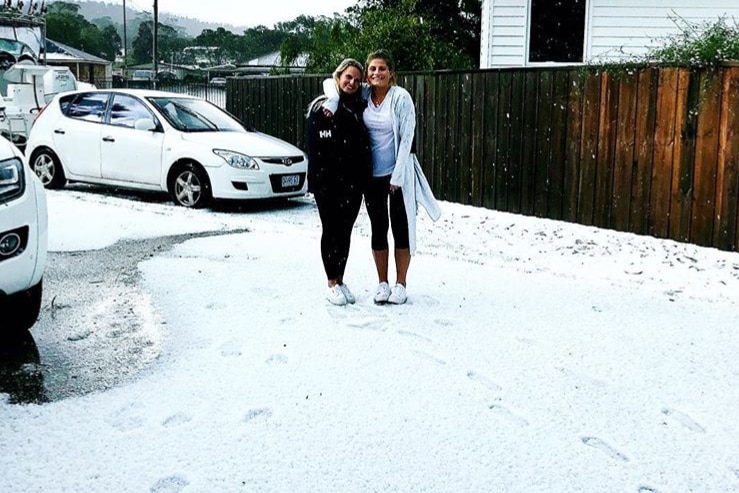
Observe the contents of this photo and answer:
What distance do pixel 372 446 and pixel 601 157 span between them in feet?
21.2

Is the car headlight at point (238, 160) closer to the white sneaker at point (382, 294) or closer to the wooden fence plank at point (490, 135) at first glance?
the wooden fence plank at point (490, 135)

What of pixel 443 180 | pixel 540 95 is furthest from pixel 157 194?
pixel 540 95

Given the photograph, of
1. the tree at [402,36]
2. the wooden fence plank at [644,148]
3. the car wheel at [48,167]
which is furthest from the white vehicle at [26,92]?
the wooden fence plank at [644,148]

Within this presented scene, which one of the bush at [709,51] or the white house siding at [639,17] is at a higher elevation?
the white house siding at [639,17]

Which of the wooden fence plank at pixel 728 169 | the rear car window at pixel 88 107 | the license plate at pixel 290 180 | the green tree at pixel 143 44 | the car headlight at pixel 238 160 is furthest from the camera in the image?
the green tree at pixel 143 44

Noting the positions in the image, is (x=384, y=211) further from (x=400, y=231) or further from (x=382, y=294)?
(x=382, y=294)

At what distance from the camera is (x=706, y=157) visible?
27.2ft

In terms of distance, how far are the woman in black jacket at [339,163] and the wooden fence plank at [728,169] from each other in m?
4.06

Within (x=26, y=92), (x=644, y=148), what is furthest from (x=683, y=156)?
(x=26, y=92)

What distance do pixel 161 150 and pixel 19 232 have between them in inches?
260

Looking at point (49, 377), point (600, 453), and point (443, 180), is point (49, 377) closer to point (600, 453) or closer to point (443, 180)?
point (600, 453)

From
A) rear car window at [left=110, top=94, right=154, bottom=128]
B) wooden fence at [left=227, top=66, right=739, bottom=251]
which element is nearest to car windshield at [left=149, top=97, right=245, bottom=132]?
rear car window at [left=110, top=94, right=154, bottom=128]

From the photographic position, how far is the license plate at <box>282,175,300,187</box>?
1097cm

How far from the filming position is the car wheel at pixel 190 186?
10.8 meters
